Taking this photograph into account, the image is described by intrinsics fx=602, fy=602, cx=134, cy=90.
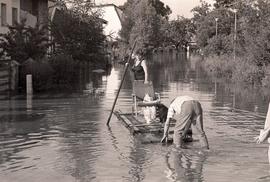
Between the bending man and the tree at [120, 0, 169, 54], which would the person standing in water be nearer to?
the bending man

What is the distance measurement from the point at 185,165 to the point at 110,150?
6.78 ft

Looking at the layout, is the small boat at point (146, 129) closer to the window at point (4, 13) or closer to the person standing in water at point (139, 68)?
the person standing in water at point (139, 68)

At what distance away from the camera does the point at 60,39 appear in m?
38.9

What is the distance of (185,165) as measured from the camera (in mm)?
9945

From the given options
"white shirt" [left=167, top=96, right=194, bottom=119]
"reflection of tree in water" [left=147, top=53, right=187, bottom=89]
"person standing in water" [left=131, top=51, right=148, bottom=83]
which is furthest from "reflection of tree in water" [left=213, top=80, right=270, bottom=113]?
"white shirt" [left=167, top=96, right=194, bottom=119]

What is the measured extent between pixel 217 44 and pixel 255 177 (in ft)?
162

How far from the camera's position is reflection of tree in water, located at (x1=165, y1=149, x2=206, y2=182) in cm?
907

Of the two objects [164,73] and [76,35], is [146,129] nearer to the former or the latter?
[76,35]

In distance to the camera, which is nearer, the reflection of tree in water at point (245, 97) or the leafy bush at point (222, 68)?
the reflection of tree in water at point (245, 97)

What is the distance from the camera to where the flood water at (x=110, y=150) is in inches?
367

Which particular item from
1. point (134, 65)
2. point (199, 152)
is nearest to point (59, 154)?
point (199, 152)

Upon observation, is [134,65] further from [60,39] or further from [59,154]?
[60,39]

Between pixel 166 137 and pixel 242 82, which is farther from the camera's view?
pixel 242 82

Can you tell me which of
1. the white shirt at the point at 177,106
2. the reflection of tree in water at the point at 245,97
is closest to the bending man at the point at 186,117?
the white shirt at the point at 177,106
